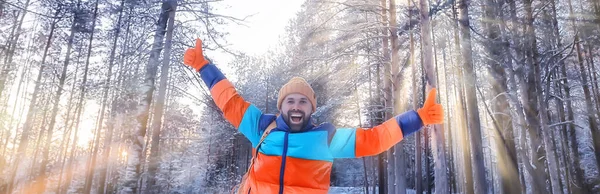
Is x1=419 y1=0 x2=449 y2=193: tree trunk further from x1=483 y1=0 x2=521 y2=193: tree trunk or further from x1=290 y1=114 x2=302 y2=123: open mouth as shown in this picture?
x1=290 y1=114 x2=302 y2=123: open mouth

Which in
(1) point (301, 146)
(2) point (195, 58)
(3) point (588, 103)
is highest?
(3) point (588, 103)

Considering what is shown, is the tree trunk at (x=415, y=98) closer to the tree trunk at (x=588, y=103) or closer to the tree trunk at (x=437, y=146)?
the tree trunk at (x=437, y=146)

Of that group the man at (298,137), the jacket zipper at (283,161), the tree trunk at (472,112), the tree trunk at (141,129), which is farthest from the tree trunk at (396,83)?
the jacket zipper at (283,161)

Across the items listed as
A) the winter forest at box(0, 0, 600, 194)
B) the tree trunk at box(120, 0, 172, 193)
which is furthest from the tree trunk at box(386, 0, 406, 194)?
the tree trunk at box(120, 0, 172, 193)

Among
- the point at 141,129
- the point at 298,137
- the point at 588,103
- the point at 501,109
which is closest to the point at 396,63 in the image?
the point at 501,109

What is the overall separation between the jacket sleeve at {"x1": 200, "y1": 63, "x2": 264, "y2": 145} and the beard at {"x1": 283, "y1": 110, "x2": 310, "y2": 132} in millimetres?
330

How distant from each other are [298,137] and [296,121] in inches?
6.6

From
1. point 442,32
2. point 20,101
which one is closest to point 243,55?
point 442,32

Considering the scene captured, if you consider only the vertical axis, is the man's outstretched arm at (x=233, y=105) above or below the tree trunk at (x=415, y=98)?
below

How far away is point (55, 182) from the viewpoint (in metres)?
29.0

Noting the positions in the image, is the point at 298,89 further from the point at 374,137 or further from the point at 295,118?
the point at 374,137

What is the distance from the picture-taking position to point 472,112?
7656mm

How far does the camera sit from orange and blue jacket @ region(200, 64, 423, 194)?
247 centimetres

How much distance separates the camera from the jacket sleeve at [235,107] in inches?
115
